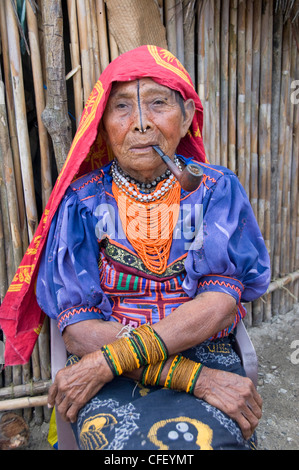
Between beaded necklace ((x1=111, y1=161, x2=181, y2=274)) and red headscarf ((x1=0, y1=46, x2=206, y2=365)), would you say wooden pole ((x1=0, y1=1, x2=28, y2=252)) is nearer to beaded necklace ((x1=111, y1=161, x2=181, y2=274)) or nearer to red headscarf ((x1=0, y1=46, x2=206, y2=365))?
red headscarf ((x1=0, y1=46, x2=206, y2=365))

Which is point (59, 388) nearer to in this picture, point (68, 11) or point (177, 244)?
point (177, 244)

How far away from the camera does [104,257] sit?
6.13ft

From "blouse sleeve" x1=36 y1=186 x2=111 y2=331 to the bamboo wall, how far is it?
1.61 feet

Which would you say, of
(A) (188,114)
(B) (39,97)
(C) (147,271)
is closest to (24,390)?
(C) (147,271)

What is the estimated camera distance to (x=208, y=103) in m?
2.64

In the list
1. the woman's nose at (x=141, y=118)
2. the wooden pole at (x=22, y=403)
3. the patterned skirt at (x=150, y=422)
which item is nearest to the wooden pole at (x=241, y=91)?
the woman's nose at (x=141, y=118)

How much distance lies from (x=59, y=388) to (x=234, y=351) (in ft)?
2.62

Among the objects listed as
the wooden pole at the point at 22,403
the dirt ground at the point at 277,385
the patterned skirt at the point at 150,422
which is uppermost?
the patterned skirt at the point at 150,422

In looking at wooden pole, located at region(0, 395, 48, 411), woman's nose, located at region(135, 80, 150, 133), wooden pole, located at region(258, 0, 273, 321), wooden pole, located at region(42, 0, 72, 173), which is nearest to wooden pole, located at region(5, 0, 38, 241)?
wooden pole, located at region(42, 0, 72, 173)

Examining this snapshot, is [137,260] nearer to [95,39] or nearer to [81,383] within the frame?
[81,383]

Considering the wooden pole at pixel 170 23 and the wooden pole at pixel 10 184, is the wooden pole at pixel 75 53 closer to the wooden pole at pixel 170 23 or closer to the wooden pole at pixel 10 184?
the wooden pole at pixel 10 184

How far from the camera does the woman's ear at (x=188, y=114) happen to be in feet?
6.25

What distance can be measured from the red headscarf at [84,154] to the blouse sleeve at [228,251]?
1.28 feet

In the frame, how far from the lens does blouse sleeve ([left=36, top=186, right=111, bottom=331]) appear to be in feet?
5.62
